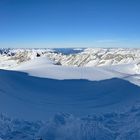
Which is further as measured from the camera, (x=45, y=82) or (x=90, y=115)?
(x=45, y=82)

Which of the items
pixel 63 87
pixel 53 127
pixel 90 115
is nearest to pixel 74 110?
pixel 90 115

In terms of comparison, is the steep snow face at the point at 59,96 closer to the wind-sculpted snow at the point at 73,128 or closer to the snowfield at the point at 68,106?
the snowfield at the point at 68,106

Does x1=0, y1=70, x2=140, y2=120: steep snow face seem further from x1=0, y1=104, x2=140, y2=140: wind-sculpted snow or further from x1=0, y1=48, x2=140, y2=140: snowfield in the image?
x1=0, y1=104, x2=140, y2=140: wind-sculpted snow

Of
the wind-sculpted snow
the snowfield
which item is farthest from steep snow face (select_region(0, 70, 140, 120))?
the wind-sculpted snow

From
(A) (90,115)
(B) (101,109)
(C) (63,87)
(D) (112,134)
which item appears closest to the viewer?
(D) (112,134)

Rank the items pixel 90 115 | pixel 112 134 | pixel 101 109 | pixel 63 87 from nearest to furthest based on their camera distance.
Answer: pixel 112 134 < pixel 90 115 < pixel 101 109 < pixel 63 87

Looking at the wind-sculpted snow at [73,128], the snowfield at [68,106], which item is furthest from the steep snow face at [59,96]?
the wind-sculpted snow at [73,128]

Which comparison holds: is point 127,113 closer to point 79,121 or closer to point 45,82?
point 79,121

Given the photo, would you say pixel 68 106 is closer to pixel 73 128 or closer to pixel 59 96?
pixel 59 96
